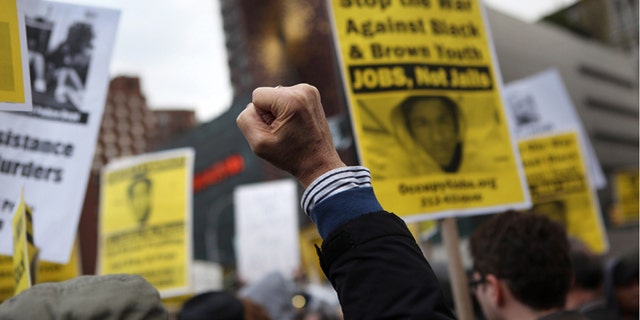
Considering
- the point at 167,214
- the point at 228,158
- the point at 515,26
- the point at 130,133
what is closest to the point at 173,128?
the point at 130,133

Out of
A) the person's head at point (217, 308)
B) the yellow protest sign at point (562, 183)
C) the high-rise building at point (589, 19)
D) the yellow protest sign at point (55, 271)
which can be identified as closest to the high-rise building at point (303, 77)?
the high-rise building at point (589, 19)

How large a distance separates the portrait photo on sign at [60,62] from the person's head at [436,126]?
123 centimetres

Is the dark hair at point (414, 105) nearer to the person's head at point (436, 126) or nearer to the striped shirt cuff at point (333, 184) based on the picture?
the person's head at point (436, 126)

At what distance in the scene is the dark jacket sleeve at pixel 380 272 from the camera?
1.12 m

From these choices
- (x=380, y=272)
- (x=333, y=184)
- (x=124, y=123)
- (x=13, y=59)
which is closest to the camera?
(x=380, y=272)

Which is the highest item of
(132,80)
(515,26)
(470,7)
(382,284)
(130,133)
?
(132,80)

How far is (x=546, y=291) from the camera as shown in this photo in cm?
214

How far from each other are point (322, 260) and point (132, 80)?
4694 inches

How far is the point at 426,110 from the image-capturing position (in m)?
2.85

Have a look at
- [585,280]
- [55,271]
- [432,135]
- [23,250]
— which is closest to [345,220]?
[23,250]

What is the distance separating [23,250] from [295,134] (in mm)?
1059

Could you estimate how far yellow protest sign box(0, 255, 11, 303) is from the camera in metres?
2.69

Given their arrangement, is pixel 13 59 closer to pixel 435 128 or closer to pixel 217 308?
pixel 217 308

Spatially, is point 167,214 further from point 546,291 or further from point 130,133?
point 130,133
